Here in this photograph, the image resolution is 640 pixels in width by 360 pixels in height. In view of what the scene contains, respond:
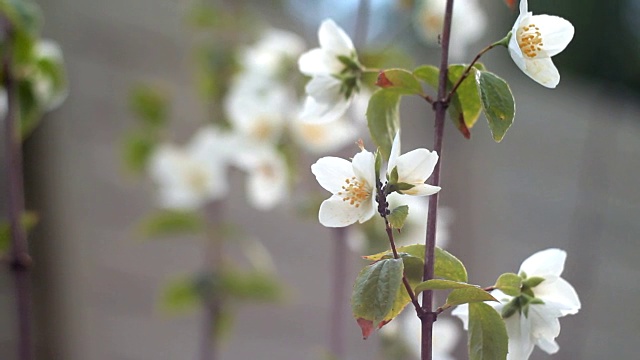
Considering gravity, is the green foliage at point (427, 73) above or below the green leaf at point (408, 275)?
above

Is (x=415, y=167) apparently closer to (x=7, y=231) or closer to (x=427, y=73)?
(x=427, y=73)

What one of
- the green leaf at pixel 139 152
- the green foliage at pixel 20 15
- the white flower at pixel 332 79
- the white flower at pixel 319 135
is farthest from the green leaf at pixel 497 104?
the green leaf at pixel 139 152

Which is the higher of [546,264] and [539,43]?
[539,43]

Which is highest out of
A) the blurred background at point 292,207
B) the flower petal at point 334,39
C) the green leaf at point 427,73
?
the flower petal at point 334,39

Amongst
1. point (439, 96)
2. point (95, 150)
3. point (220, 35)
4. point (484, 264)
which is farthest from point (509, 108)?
point (484, 264)

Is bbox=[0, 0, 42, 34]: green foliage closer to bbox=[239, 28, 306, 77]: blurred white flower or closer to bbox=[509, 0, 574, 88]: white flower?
bbox=[239, 28, 306, 77]: blurred white flower

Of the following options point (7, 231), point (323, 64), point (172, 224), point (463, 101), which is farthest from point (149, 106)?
point (463, 101)

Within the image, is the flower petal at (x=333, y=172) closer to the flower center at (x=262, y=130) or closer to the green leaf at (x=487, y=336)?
the green leaf at (x=487, y=336)
